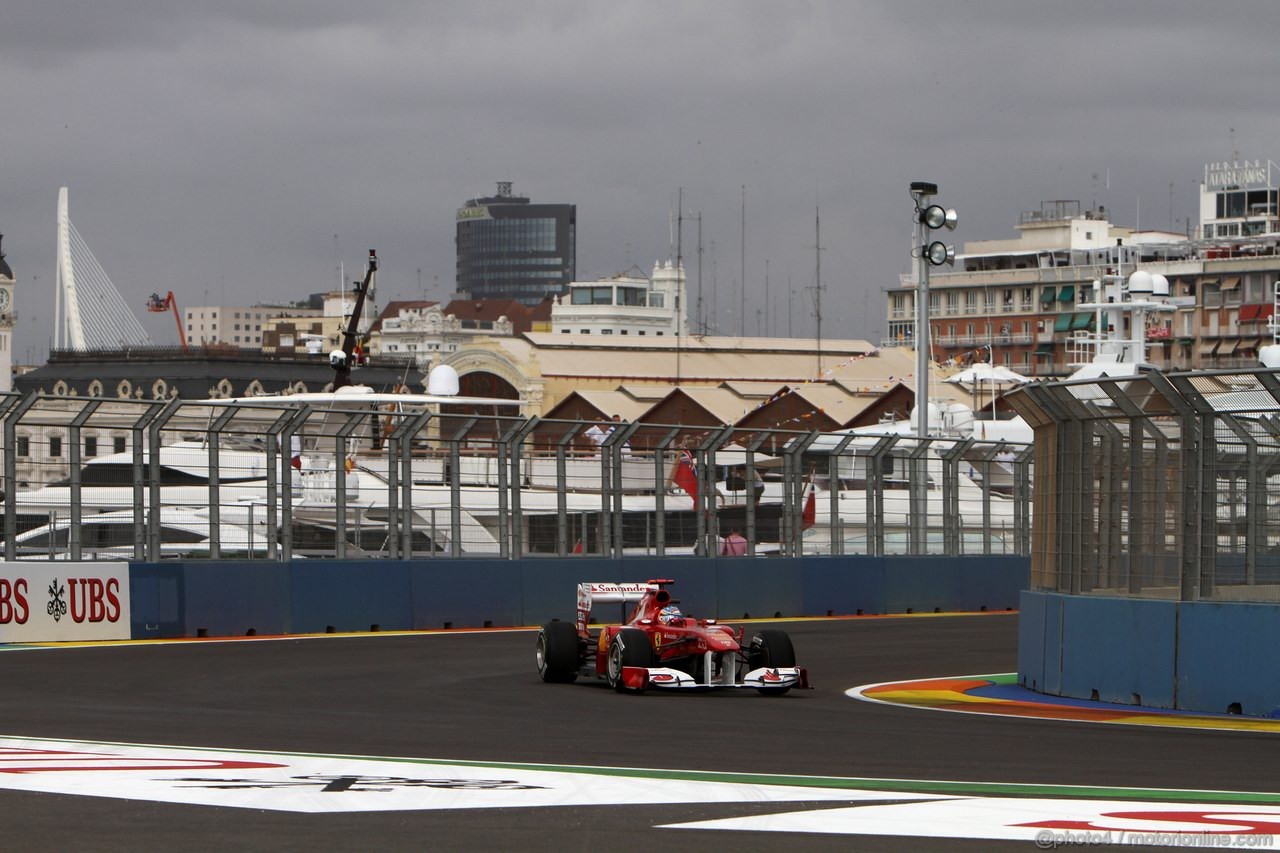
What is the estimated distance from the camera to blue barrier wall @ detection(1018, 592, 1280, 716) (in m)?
14.1

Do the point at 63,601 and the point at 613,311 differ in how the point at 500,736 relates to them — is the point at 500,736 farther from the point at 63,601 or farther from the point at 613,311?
the point at 613,311

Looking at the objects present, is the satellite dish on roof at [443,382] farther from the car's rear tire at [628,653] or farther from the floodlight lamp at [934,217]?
the car's rear tire at [628,653]

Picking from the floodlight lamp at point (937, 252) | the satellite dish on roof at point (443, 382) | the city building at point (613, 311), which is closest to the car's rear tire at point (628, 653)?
the floodlight lamp at point (937, 252)

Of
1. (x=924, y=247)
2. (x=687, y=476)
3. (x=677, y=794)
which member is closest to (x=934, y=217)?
(x=924, y=247)

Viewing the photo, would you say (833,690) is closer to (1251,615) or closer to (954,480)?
(1251,615)

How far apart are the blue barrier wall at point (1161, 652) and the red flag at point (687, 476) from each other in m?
11.4

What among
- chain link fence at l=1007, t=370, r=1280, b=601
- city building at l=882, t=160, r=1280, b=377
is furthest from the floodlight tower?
city building at l=882, t=160, r=1280, b=377

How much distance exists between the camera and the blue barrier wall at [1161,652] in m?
14.1

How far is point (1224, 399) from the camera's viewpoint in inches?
563

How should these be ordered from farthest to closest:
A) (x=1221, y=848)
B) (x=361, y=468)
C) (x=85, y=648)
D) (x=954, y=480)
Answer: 1. (x=954, y=480)
2. (x=361, y=468)
3. (x=85, y=648)
4. (x=1221, y=848)

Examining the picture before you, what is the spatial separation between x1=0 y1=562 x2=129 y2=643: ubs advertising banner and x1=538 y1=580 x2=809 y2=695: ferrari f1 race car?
6395 millimetres

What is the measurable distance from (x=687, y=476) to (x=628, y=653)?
12245 mm

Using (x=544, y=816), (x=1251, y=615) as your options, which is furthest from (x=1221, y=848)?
(x=1251, y=615)

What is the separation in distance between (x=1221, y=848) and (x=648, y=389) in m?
129
